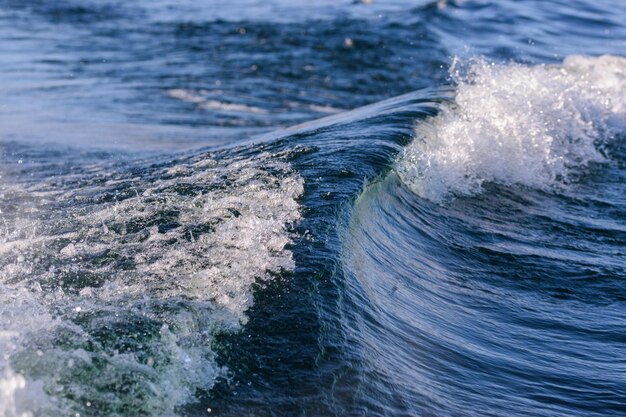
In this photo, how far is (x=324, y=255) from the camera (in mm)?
5457

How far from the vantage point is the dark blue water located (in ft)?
13.6

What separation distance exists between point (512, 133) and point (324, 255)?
4393 mm

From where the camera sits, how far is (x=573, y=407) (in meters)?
4.59

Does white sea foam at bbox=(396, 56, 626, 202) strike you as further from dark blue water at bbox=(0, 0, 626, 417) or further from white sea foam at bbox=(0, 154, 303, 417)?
white sea foam at bbox=(0, 154, 303, 417)

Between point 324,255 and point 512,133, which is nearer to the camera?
point 324,255

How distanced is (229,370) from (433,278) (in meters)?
2.28

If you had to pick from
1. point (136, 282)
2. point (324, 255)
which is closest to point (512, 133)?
point (324, 255)

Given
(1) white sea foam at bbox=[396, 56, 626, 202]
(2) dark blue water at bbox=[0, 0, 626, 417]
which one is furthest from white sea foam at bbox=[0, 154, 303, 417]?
(1) white sea foam at bbox=[396, 56, 626, 202]

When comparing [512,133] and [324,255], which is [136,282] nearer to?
[324,255]

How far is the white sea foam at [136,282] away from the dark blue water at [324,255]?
1 cm

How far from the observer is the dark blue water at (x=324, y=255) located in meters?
4.15

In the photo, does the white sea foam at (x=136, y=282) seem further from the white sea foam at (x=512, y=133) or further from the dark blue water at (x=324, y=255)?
the white sea foam at (x=512, y=133)

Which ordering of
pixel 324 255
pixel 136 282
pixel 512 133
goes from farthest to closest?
pixel 512 133, pixel 324 255, pixel 136 282

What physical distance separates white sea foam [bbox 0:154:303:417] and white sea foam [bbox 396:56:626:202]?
1755mm
